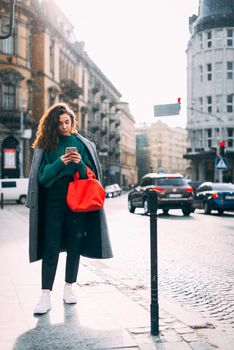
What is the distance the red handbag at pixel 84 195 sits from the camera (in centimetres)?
457

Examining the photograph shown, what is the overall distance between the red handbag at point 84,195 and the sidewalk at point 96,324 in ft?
3.08

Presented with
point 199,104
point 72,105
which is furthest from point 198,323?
point 199,104

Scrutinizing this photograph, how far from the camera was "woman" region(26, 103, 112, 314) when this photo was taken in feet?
15.3

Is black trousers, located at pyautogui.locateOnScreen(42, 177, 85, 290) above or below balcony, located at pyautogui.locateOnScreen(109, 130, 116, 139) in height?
below

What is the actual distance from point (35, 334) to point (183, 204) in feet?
52.4

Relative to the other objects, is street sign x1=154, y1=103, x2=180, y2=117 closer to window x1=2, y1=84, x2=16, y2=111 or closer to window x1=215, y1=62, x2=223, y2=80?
window x1=2, y1=84, x2=16, y2=111

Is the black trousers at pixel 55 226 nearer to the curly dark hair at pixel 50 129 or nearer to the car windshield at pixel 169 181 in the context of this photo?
the curly dark hair at pixel 50 129

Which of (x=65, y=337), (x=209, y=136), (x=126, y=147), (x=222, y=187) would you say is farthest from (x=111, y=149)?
(x=65, y=337)

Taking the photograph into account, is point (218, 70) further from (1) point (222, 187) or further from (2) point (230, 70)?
(1) point (222, 187)

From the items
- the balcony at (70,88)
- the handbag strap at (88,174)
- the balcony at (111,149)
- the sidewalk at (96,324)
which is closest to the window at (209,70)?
the balcony at (70,88)

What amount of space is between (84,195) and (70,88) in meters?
47.2

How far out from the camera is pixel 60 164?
4574 millimetres

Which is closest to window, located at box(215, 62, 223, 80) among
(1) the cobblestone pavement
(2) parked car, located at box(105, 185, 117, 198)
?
(2) parked car, located at box(105, 185, 117, 198)

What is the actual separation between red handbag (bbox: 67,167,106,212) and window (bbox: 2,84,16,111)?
37.0 metres
